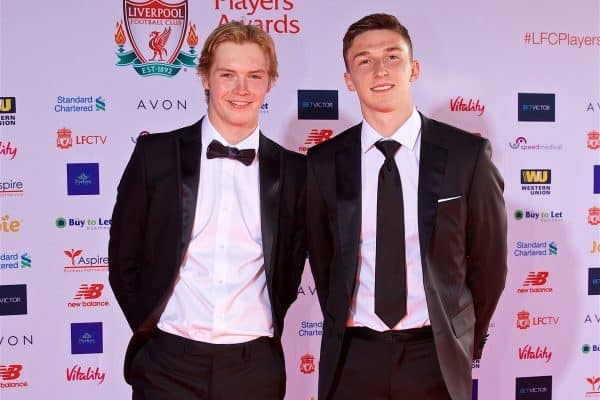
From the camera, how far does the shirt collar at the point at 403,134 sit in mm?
2111

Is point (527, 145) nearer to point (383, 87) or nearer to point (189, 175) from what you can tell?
point (383, 87)

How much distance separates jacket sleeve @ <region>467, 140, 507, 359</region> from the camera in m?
2.07

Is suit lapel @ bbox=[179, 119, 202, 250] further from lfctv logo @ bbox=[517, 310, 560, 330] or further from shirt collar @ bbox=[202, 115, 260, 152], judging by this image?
lfctv logo @ bbox=[517, 310, 560, 330]

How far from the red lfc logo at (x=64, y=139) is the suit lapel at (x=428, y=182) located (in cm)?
195

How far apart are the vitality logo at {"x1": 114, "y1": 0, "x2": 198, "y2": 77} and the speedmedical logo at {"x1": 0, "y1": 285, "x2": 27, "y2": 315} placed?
1286mm

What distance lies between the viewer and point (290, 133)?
330 cm

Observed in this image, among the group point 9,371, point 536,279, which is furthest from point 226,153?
Result: point 536,279

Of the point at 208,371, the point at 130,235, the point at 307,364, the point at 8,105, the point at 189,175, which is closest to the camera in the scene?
the point at 208,371

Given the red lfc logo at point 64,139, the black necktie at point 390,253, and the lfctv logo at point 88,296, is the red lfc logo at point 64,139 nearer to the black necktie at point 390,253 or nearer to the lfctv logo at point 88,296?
the lfctv logo at point 88,296

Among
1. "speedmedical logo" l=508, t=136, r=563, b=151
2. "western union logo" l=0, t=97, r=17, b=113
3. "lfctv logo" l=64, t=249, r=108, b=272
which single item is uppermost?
"western union logo" l=0, t=97, r=17, b=113

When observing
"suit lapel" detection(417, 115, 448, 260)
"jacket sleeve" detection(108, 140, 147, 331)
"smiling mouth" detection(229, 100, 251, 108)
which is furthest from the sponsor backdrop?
"suit lapel" detection(417, 115, 448, 260)

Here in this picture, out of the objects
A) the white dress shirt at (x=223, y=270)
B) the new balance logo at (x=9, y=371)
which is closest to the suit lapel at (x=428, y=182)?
the white dress shirt at (x=223, y=270)

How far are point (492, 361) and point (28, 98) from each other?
9.62ft

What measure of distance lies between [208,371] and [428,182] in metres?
0.95
